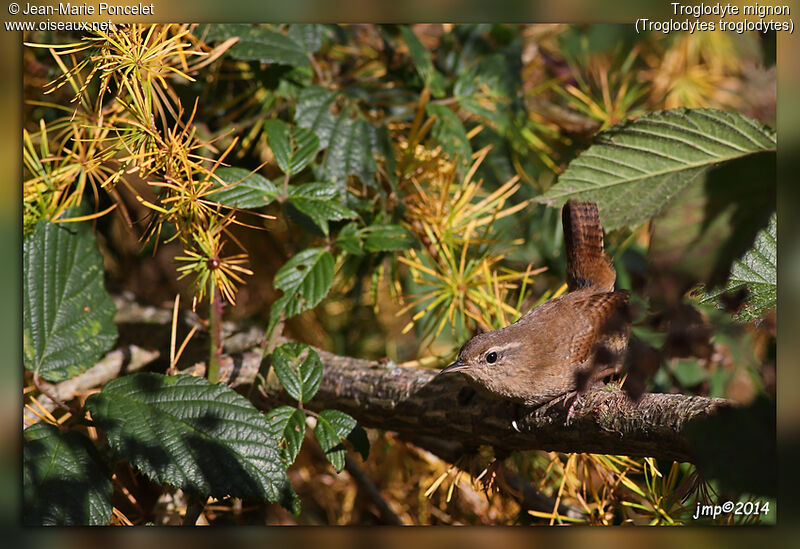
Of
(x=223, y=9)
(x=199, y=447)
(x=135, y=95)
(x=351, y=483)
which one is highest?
(x=223, y=9)

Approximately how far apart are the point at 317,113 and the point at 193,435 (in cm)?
87

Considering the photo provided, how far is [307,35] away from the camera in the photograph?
177cm

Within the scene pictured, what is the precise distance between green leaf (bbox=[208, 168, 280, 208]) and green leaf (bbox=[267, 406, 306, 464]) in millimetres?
462

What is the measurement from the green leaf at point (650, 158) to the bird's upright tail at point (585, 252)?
268 mm

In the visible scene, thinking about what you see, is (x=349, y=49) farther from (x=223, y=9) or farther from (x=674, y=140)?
(x=674, y=140)

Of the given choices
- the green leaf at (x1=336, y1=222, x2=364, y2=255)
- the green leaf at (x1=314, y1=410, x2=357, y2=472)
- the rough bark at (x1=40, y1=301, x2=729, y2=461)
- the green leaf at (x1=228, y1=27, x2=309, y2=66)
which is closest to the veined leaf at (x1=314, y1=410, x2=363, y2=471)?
the green leaf at (x1=314, y1=410, x2=357, y2=472)

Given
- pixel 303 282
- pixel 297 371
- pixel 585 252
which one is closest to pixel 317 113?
pixel 303 282

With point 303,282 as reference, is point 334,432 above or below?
below

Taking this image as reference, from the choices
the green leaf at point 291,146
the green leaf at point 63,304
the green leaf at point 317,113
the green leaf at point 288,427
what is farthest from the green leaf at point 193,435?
the green leaf at point 317,113

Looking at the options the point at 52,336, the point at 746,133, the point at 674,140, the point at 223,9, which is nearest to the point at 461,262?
the point at 674,140

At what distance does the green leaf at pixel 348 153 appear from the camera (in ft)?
5.57

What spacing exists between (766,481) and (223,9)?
1473 mm

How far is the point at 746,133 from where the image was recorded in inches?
49.6

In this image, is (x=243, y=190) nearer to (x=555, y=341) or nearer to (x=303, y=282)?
(x=303, y=282)
